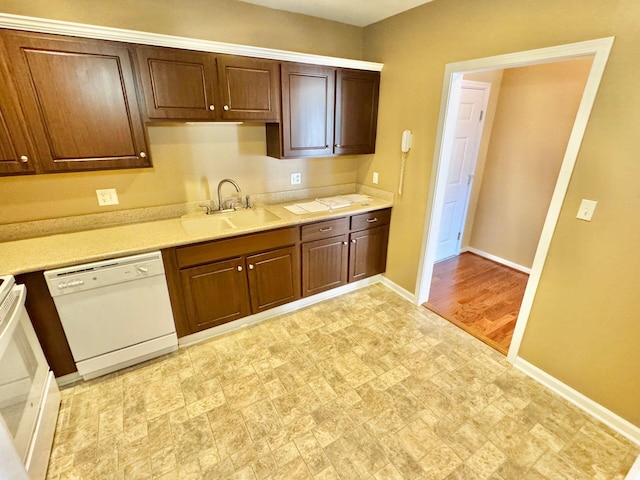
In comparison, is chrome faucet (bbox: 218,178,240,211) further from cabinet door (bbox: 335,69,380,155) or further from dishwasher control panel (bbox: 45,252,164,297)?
cabinet door (bbox: 335,69,380,155)

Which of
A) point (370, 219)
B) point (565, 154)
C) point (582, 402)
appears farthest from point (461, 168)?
point (582, 402)

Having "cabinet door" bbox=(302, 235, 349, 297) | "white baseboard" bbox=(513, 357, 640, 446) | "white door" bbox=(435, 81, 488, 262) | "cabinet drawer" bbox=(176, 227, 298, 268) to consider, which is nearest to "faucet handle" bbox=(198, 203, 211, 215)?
"cabinet drawer" bbox=(176, 227, 298, 268)

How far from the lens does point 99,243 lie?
2.00 m

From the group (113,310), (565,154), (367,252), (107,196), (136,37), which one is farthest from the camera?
(367,252)

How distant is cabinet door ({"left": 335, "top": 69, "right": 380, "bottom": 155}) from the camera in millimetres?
2742

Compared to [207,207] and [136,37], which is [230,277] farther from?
[136,37]

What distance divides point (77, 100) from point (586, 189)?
3.04m

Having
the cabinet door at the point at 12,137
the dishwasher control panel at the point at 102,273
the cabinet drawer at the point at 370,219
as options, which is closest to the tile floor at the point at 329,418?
the dishwasher control panel at the point at 102,273

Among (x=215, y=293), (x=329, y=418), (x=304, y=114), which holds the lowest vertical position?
(x=329, y=418)

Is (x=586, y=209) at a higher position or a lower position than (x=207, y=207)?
higher

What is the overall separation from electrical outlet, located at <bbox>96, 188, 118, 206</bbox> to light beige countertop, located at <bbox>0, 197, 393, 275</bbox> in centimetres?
19

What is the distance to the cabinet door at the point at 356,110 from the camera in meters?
2.74

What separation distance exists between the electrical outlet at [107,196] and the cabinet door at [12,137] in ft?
1.45

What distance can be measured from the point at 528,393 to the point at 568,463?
463 mm
